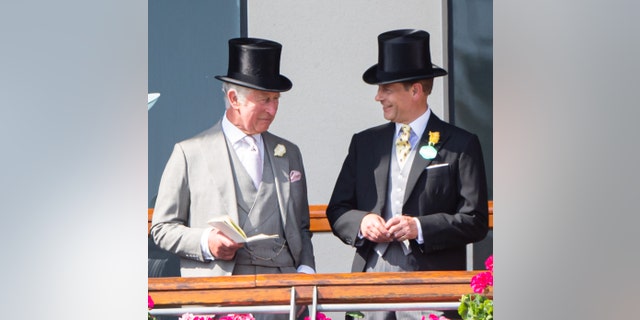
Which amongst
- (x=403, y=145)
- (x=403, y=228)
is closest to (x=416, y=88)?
(x=403, y=145)

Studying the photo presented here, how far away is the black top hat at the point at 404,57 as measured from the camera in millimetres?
7133

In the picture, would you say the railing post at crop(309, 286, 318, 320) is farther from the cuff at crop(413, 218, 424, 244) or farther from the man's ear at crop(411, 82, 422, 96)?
the man's ear at crop(411, 82, 422, 96)

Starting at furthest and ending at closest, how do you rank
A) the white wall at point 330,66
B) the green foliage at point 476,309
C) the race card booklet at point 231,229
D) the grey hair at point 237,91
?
1. the white wall at point 330,66
2. the grey hair at point 237,91
3. the race card booklet at point 231,229
4. the green foliage at point 476,309

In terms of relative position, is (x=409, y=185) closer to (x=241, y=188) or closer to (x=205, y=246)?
(x=241, y=188)

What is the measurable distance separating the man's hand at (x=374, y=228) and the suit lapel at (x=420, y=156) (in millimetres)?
147

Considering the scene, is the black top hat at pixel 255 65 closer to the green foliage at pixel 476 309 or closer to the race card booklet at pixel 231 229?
the race card booklet at pixel 231 229

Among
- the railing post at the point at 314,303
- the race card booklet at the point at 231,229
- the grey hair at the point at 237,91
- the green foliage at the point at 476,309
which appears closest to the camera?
the railing post at the point at 314,303

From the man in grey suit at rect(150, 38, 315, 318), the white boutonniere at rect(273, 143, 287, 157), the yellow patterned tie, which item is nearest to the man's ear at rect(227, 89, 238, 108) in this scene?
the man in grey suit at rect(150, 38, 315, 318)

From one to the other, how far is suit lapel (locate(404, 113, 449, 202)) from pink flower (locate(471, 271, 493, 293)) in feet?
1.51

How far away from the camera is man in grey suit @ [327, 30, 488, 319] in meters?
7.09

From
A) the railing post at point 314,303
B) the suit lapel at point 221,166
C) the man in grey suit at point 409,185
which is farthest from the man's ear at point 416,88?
the railing post at point 314,303
